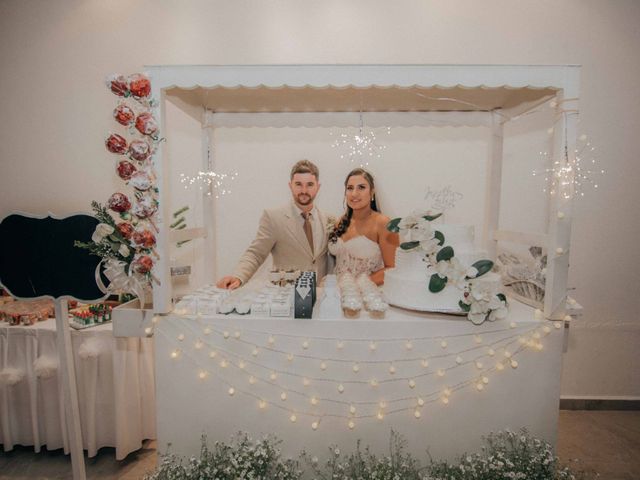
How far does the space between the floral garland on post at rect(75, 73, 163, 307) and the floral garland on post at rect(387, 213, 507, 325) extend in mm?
1298

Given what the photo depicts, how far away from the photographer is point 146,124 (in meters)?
1.82

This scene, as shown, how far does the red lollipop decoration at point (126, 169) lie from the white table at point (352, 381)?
751 mm

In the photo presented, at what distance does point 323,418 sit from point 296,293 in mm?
655

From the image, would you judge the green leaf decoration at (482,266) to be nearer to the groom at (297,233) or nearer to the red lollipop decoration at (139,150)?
the groom at (297,233)

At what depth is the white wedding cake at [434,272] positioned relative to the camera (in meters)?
1.86

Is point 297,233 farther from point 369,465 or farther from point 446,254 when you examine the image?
point 369,465

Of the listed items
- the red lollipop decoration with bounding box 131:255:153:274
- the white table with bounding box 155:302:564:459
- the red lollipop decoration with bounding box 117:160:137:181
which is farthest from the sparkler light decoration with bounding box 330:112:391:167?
Result: the red lollipop decoration with bounding box 131:255:153:274

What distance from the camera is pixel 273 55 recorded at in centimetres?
339

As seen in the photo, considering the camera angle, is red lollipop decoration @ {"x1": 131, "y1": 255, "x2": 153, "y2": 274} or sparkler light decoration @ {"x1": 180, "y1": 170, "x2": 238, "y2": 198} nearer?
red lollipop decoration @ {"x1": 131, "y1": 255, "x2": 153, "y2": 274}

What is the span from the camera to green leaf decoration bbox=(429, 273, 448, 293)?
1859mm

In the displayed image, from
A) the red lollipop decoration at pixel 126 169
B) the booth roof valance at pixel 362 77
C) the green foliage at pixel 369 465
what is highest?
the booth roof valance at pixel 362 77

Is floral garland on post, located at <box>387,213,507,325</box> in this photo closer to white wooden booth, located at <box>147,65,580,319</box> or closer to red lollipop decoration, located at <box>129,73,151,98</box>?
white wooden booth, located at <box>147,65,580,319</box>

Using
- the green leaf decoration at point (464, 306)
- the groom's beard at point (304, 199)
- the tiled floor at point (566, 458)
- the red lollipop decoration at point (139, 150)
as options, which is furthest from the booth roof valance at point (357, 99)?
the tiled floor at point (566, 458)

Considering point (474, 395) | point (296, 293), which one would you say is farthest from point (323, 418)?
point (474, 395)
